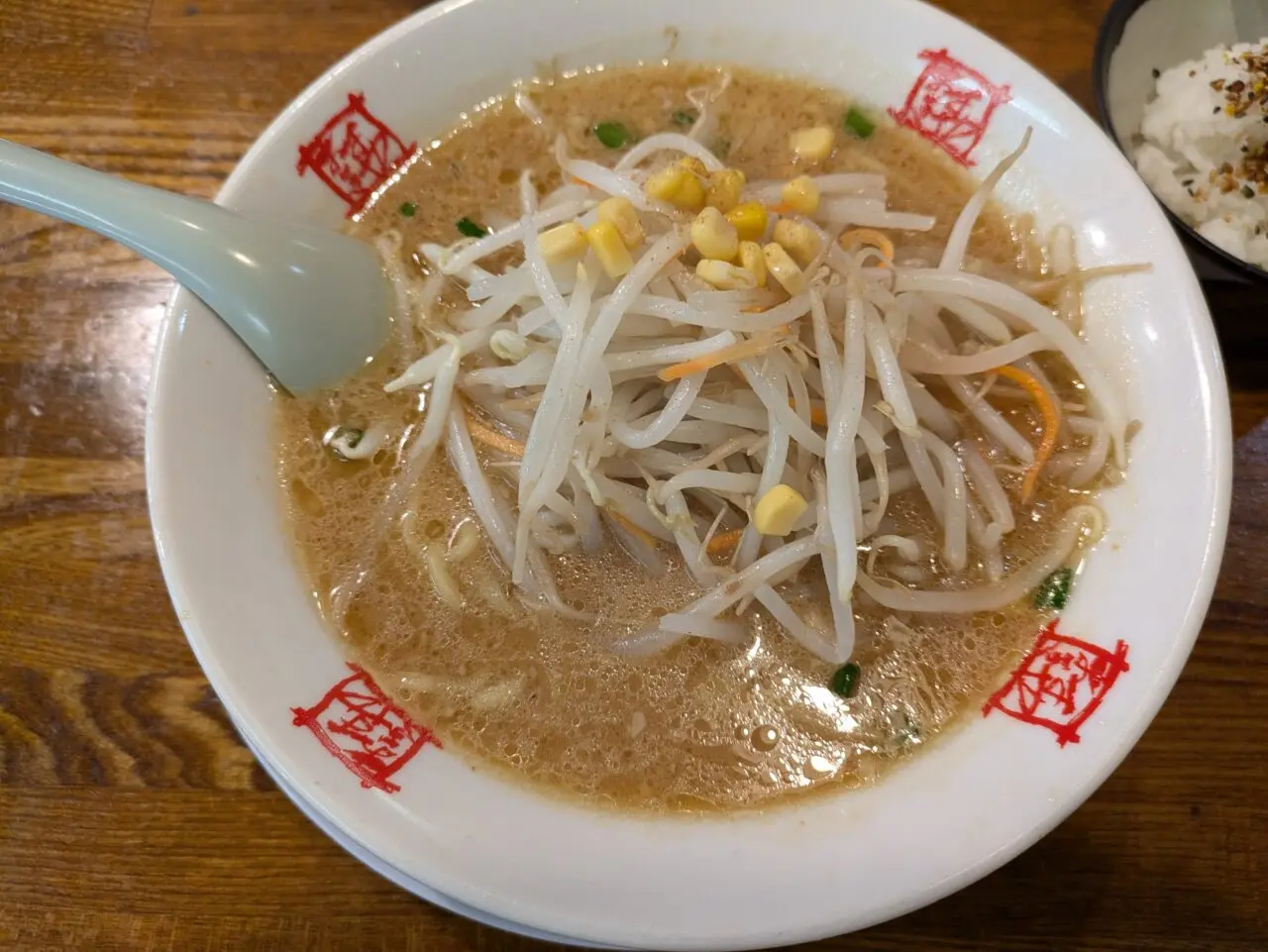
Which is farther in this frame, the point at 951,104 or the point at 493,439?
the point at 951,104

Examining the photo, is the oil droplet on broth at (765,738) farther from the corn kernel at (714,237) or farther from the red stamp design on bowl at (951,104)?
the red stamp design on bowl at (951,104)

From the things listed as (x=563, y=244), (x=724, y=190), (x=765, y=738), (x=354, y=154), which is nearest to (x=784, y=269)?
(x=724, y=190)

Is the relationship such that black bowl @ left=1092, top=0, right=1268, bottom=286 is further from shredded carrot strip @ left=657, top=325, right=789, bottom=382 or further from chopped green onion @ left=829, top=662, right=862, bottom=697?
chopped green onion @ left=829, top=662, right=862, bottom=697

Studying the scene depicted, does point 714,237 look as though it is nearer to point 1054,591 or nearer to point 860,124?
point 860,124

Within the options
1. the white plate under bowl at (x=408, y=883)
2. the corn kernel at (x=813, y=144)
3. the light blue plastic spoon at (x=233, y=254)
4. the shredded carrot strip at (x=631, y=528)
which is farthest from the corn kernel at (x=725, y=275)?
the white plate under bowl at (x=408, y=883)

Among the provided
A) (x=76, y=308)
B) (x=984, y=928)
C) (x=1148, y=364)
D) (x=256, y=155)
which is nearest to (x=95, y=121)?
(x=76, y=308)

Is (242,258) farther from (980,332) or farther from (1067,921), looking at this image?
(1067,921)
